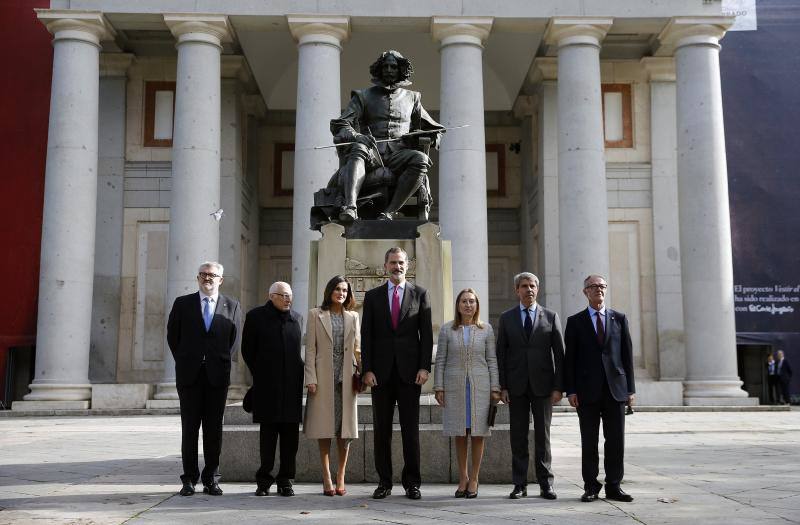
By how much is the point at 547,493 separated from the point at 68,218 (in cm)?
1932

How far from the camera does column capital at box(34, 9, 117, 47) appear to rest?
24.4m

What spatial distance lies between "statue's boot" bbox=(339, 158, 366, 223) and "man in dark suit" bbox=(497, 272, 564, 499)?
282 centimetres

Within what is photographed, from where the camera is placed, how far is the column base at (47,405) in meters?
22.7

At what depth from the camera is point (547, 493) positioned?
778cm

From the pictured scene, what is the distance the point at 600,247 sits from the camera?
79.3 ft

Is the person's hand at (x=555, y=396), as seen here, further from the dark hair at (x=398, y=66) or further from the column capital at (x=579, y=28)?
the column capital at (x=579, y=28)

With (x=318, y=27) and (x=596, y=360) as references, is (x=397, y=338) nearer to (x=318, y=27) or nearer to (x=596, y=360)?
(x=596, y=360)

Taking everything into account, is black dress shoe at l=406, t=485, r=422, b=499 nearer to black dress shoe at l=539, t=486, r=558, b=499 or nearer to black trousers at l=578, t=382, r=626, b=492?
black dress shoe at l=539, t=486, r=558, b=499

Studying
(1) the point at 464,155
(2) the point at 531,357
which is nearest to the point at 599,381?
(2) the point at 531,357

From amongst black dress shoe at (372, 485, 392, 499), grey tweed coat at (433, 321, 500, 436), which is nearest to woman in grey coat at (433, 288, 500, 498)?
grey tweed coat at (433, 321, 500, 436)

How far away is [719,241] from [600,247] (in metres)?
3.21

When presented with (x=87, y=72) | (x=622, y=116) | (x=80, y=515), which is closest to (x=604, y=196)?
(x=622, y=116)

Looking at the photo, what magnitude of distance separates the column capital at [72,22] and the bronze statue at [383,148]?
52.7 ft

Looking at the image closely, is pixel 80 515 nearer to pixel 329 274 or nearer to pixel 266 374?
pixel 266 374
